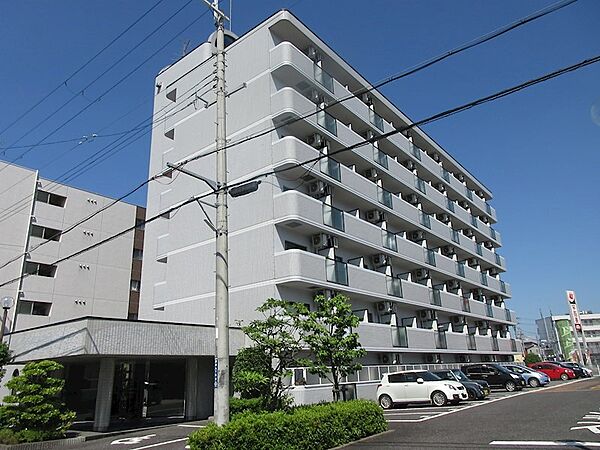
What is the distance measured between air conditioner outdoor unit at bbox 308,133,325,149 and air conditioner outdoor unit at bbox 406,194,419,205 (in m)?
11.0

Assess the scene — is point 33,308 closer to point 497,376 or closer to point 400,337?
point 400,337

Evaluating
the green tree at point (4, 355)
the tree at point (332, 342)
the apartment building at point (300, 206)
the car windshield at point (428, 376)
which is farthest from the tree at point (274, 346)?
the green tree at point (4, 355)

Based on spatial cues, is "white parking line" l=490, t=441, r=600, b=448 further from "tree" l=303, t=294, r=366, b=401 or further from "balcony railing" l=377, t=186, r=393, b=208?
"balcony railing" l=377, t=186, r=393, b=208

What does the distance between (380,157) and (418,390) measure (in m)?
14.6

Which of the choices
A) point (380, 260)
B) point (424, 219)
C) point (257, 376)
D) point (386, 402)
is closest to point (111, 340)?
point (257, 376)

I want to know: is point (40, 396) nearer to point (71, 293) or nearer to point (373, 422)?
point (373, 422)

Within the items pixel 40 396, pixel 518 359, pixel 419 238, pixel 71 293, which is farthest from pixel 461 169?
pixel 40 396

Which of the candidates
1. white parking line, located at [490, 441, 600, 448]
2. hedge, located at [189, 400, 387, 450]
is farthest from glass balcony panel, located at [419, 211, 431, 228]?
white parking line, located at [490, 441, 600, 448]

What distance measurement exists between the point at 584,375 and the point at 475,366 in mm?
15564

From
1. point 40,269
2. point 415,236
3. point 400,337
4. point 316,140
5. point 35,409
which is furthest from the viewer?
point 415,236

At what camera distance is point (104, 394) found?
15656 mm

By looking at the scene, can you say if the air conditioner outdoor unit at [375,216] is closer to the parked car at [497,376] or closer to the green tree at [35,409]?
the parked car at [497,376]

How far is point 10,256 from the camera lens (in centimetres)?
2700

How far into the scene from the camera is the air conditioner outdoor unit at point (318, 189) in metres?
22.1
